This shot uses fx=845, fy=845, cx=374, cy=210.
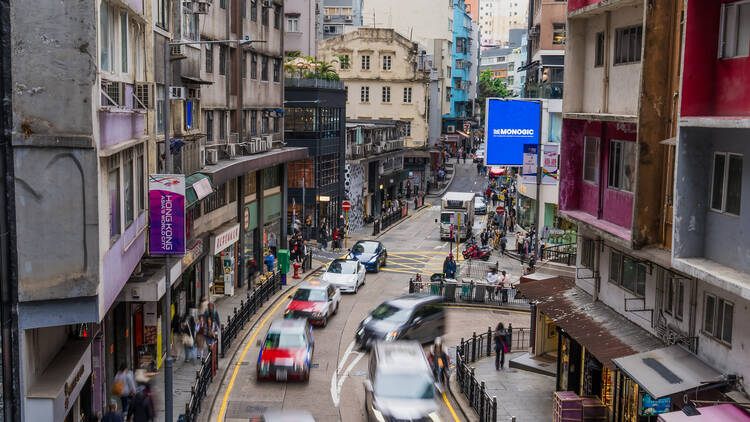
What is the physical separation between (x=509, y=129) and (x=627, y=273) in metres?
14.6

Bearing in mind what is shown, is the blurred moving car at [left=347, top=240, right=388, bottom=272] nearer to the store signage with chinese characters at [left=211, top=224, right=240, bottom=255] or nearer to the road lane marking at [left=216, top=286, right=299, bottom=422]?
the road lane marking at [left=216, top=286, right=299, bottom=422]

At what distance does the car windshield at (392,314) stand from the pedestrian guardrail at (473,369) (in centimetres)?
217

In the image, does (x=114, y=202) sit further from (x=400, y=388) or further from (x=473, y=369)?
(x=473, y=369)

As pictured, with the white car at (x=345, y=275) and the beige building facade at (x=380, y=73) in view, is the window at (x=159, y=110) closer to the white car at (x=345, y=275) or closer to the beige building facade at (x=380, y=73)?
the white car at (x=345, y=275)

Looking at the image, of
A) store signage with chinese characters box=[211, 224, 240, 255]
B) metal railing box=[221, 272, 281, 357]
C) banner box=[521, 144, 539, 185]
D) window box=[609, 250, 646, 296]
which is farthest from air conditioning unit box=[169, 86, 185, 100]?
banner box=[521, 144, 539, 185]

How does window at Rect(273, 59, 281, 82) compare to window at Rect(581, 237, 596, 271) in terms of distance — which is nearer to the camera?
window at Rect(581, 237, 596, 271)

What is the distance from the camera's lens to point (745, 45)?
14336mm

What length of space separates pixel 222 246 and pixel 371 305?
6.65 meters

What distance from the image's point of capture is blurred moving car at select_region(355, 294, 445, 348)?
1062 inches

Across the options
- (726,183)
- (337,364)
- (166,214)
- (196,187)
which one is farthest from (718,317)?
(196,187)

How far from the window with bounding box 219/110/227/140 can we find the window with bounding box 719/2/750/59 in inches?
991

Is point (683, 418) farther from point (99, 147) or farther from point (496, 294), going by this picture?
point (496, 294)

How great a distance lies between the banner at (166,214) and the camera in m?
19.5

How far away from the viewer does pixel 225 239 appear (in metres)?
34.7
